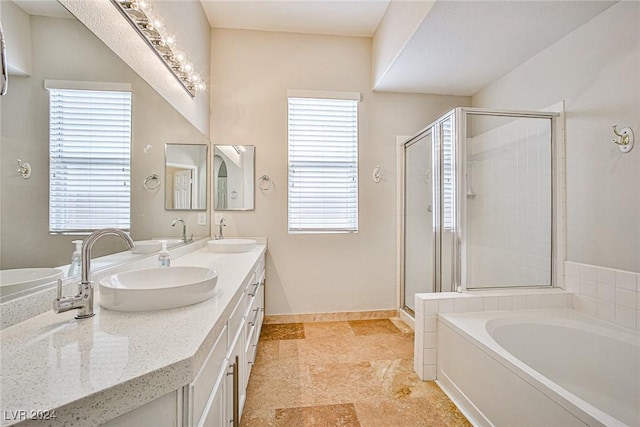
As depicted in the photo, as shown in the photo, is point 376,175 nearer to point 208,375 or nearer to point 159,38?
point 159,38

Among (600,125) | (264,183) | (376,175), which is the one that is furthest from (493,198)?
(264,183)

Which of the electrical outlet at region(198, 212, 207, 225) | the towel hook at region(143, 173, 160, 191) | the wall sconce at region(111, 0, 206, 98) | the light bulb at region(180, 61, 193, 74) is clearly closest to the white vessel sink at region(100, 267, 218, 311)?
the towel hook at region(143, 173, 160, 191)

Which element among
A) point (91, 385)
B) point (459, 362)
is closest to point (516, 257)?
point (459, 362)

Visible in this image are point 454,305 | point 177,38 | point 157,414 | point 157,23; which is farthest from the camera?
point 177,38

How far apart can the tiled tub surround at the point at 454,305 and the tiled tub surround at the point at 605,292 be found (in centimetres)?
10

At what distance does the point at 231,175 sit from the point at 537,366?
9.35 ft

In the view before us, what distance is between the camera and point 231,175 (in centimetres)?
288

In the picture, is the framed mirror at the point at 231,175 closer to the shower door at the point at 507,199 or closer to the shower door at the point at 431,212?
the shower door at the point at 431,212

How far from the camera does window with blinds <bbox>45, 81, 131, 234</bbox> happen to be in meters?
0.97

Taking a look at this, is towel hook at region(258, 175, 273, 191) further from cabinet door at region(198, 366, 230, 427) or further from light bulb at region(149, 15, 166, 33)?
cabinet door at region(198, 366, 230, 427)

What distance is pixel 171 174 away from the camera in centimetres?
197

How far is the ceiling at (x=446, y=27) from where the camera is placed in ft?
5.97

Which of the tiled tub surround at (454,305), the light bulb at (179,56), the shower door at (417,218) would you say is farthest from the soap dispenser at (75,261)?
the shower door at (417,218)
